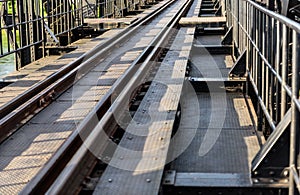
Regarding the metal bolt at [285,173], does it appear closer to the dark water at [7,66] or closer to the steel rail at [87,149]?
the steel rail at [87,149]

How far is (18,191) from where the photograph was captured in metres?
3.96

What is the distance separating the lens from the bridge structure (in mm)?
3734

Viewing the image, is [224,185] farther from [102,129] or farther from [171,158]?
[102,129]

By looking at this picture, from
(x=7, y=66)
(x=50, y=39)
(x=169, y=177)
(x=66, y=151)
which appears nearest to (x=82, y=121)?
(x=66, y=151)

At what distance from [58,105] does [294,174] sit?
3707 mm

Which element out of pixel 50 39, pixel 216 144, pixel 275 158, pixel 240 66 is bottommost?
pixel 216 144

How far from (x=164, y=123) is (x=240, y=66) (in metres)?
2.58

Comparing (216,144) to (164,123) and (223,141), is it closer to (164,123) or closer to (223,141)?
(223,141)

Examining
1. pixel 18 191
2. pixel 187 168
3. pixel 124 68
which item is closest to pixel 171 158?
pixel 187 168

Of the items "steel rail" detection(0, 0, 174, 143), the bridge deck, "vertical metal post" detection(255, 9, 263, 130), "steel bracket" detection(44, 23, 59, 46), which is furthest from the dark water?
"vertical metal post" detection(255, 9, 263, 130)

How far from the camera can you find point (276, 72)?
426 centimetres

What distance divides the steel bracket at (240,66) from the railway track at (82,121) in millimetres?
1138

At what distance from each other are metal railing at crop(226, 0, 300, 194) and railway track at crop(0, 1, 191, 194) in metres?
1.36

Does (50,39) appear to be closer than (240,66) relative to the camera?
No
